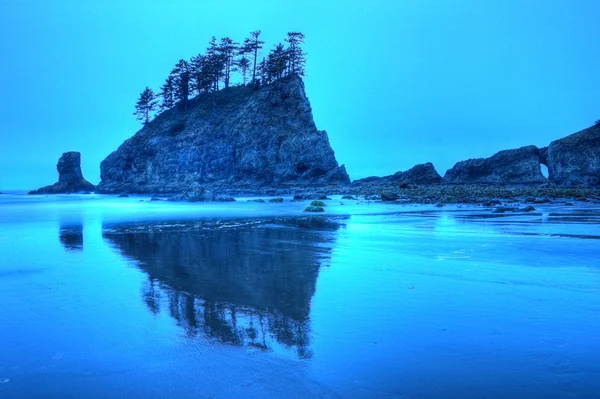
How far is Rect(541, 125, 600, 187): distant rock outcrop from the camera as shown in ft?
149

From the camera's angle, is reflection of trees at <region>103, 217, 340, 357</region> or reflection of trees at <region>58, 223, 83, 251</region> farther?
reflection of trees at <region>58, 223, 83, 251</region>

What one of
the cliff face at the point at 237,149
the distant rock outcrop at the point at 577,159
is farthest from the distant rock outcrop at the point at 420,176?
the distant rock outcrop at the point at 577,159

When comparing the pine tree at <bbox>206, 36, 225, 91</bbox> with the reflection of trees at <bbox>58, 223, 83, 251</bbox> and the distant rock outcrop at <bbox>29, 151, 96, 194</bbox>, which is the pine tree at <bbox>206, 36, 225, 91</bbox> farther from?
the reflection of trees at <bbox>58, 223, 83, 251</bbox>

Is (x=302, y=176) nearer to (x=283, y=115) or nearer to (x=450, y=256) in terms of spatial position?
(x=283, y=115)

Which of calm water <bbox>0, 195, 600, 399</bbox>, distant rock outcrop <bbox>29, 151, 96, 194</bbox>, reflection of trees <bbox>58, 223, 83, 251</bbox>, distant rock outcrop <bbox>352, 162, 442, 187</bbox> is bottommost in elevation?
calm water <bbox>0, 195, 600, 399</bbox>

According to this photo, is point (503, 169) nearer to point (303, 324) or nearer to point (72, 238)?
point (72, 238)

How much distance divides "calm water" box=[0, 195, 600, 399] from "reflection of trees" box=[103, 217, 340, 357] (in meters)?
0.03

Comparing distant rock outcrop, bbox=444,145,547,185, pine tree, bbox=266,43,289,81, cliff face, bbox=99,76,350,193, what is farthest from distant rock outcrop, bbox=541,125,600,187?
pine tree, bbox=266,43,289,81

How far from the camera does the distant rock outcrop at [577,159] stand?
45.3m

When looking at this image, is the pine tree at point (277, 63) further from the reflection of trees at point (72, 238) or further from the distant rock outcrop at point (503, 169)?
the reflection of trees at point (72, 238)

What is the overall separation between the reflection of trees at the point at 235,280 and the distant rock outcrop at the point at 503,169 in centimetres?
4942

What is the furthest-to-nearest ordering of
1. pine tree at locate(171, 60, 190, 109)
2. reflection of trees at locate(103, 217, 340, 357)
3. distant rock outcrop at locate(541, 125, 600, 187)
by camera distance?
pine tree at locate(171, 60, 190, 109), distant rock outcrop at locate(541, 125, 600, 187), reflection of trees at locate(103, 217, 340, 357)

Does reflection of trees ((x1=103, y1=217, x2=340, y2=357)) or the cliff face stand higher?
the cliff face

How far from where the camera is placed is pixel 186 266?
7.92 meters
